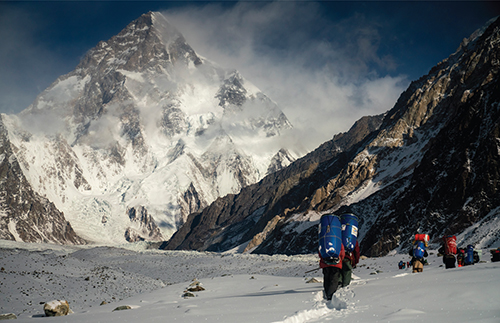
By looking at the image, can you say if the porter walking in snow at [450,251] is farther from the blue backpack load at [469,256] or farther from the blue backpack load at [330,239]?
the blue backpack load at [330,239]

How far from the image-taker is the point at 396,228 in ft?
213

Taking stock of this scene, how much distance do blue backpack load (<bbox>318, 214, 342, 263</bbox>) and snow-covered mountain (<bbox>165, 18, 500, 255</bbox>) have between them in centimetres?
512

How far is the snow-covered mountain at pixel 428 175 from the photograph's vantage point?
49.8 m

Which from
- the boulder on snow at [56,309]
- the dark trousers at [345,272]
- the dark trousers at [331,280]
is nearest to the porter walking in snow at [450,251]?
the dark trousers at [345,272]

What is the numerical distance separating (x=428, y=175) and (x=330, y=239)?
6243 centimetres

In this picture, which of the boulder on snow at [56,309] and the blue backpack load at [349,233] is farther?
the boulder on snow at [56,309]

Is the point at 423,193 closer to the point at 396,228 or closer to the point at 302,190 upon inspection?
the point at 396,228

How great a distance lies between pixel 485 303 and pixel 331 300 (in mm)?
4115

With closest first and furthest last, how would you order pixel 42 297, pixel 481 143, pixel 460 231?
pixel 42 297 → pixel 460 231 → pixel 481 143

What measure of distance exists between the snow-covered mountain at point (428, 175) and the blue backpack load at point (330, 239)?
16.8 feet

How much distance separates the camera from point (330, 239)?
10.3 m

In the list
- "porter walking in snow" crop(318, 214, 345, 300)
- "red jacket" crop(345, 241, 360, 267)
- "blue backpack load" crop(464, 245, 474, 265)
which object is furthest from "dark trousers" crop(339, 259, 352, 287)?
"blue backpack load" crop(464, 245, 474, 265)

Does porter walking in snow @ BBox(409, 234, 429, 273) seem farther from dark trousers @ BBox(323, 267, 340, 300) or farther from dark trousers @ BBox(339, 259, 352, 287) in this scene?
dark trousers @ BBox(323, 267, 340, 300)

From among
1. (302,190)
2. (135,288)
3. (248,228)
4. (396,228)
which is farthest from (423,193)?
A: (248,228)
